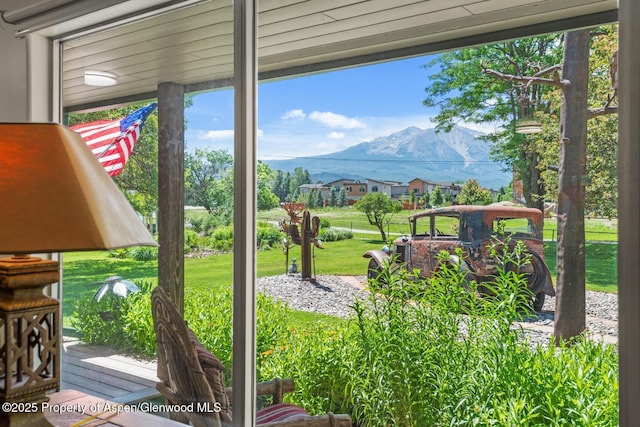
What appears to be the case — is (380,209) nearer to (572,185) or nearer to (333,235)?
(333,235)

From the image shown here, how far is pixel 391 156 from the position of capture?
1824 millimetres

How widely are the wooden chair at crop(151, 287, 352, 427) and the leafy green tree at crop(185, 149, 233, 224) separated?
1.36 feet

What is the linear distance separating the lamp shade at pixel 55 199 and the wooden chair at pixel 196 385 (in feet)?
2.76

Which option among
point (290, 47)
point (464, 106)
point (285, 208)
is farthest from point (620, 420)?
point (290, 47)

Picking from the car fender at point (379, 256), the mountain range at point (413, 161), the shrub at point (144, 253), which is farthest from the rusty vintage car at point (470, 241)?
the shrub at point (144, 253)

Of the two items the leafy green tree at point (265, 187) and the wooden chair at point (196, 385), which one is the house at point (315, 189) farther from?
the wooden chair at point (196, 385)

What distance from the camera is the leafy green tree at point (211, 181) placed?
180 centimetres

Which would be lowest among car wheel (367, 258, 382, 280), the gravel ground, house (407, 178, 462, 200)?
the gravel ground

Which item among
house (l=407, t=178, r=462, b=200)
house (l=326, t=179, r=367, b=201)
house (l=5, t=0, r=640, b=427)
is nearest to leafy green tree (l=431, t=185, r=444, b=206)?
house (l=407, t=178, r=462, b=200)

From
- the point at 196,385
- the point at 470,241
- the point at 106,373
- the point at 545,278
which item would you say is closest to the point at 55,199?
the point at 196,385

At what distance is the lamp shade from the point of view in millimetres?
917

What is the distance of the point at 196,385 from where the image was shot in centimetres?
176

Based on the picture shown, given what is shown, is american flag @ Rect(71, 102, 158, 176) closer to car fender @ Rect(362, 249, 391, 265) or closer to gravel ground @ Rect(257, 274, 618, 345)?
gravel ground @ Rect(257, 274, 618, 345)

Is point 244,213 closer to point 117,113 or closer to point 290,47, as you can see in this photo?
point 290,47
